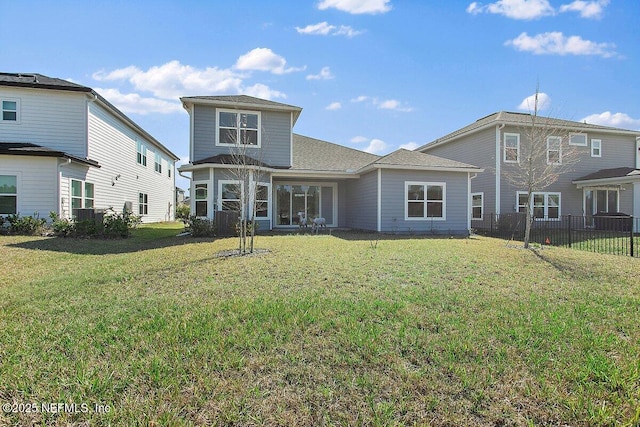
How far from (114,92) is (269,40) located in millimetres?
12930

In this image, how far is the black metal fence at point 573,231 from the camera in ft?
39.6

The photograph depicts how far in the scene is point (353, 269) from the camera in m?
7.11

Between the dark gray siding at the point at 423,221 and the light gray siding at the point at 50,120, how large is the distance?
1386 cm

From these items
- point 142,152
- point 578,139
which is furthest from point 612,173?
point 142,152

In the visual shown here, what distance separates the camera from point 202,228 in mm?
13102

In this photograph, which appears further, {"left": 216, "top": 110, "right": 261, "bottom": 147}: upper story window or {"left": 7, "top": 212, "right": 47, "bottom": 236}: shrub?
{"left": 216, "top": 110, "right": 261, "bottom": 147}: upper story window

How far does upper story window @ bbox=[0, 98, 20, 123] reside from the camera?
14719 millimetres

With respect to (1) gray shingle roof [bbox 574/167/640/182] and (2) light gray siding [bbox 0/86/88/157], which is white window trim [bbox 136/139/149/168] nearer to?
(2) light gray siding [bbox 0/86/88/157]

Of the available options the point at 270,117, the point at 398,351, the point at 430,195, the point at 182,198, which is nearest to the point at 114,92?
the point at 270,117

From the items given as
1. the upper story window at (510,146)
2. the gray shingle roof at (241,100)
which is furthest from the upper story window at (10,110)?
the upper story window at (510,146)

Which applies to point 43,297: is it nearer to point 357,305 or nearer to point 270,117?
point 357,305

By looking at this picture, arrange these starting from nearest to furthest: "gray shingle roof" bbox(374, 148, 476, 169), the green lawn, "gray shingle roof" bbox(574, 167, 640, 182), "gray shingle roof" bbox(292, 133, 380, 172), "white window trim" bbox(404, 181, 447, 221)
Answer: the green lawn, "gray shingle roof" bbox(374, 148, 476, 169), "white window trim" bbox(404, 181, 447, 221), "gray shingle roof" bbox(292, 133, 380, 172), "gray shingle roof" bbox(574, 167, 640, 182)

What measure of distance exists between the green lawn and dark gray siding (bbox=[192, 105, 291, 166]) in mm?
9900

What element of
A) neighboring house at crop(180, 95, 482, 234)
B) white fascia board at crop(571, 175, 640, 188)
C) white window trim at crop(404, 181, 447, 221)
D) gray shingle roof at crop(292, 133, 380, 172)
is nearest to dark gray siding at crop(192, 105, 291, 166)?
neighboring house at crop(180, 95, 482, 234)
